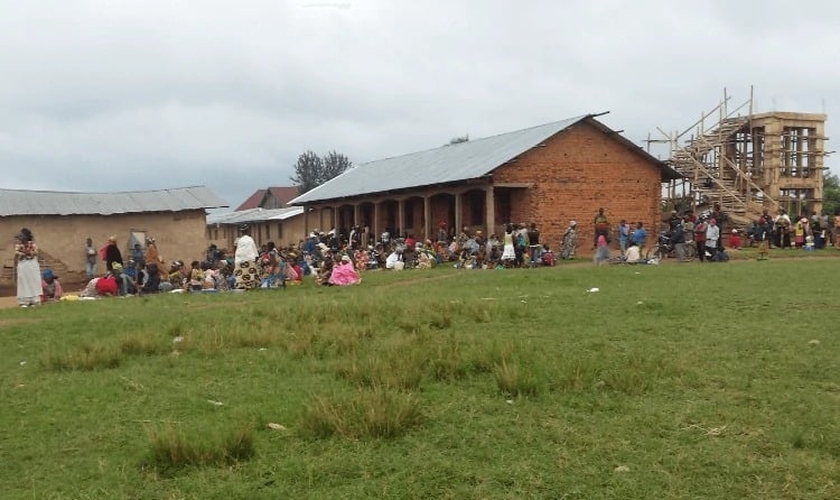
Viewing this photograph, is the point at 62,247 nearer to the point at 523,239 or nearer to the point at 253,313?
the point at 523,239

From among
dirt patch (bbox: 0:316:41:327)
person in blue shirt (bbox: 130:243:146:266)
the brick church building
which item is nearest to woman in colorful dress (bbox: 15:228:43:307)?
dirt patch (bbox: 0:316:41:327)

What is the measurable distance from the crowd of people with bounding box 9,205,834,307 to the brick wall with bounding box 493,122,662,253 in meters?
0.72

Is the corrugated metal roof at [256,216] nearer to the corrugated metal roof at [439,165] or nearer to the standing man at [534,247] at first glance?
the corrugated metal roof at [439,165]

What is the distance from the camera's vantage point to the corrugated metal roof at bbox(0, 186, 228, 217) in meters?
26.9

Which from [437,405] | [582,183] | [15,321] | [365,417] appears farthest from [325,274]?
[365,417]

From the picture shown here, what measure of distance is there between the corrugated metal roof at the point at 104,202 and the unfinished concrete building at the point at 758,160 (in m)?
22.0

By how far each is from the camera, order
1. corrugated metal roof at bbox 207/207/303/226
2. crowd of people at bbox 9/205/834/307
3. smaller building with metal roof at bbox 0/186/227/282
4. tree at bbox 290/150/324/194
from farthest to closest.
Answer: tree at bbox 290/150/324/194 → corrugated metal roof at bbox 207/207/303/226 → smaller building with metal roof at bbox 0/186/227/282 → crowd of people at bbox 9/205/834/307

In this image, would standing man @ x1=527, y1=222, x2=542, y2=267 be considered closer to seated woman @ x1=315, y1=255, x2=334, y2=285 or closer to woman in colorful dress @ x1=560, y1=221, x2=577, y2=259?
woman in colorful dress @ x1=560, y1=221, x2=577, y2=259

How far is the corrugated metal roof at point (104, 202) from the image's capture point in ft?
88.4

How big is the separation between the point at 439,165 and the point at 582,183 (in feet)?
21.6

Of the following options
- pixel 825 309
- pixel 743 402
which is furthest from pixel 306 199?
pixel 743 402

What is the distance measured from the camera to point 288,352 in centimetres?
877

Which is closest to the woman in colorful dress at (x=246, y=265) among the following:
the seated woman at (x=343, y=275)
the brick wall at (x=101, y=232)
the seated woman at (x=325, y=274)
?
the seated woman at (x=325, y=274)

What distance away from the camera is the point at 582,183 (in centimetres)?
2759
